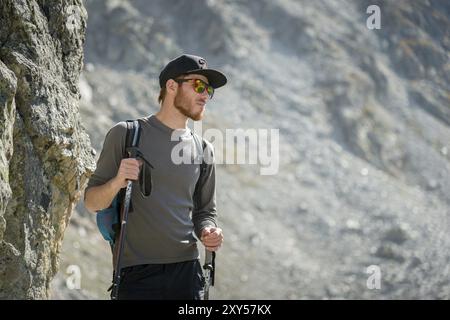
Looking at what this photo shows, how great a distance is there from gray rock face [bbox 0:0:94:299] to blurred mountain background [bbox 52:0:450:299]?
23356 mm

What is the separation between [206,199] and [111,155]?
2.40ft

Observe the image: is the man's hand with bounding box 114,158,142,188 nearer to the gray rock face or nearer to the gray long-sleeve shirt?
the gray long-sleeve shirt

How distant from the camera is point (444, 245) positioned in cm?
3822

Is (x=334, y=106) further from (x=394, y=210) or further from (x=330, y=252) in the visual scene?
(x=330, y=252)

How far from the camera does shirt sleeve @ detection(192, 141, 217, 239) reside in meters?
4.93

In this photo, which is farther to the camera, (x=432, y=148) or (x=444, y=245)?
(x=432, y=148)

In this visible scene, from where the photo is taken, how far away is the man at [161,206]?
178 inches

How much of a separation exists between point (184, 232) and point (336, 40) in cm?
4916

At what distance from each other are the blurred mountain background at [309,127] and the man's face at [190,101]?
24.4m

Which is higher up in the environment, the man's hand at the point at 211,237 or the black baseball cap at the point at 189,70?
the black baseball cap at the point at 189,70

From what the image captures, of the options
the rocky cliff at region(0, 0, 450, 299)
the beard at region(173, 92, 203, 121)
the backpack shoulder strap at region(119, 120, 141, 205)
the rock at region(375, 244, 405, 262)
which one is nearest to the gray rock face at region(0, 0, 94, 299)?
the backpack shoulder strap at region(119, 120, 141, 205)

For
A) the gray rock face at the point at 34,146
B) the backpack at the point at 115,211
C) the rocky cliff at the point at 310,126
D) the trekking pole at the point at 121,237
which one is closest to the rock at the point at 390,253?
the rocky cliff at the point at 310,126

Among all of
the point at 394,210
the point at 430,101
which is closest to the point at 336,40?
the point at 430,101

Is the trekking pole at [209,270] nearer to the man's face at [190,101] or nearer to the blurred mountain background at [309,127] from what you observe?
the man's face at [190,101]
